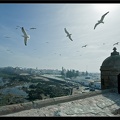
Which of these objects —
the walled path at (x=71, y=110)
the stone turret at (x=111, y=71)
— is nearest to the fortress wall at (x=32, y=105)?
the walled path at (x=71, y=110)

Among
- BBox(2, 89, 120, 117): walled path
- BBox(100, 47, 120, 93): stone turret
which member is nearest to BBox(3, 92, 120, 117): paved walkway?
BBox(2, 89, 120, 117): walled path

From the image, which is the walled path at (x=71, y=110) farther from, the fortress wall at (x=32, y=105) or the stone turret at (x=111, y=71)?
the stone turret at (x=111, y=71)

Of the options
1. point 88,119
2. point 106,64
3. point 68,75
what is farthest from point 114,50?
point 68,75

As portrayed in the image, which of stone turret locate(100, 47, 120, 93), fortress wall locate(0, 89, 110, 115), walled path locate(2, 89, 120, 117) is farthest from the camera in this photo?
stone turret locate(100, 47, 120, 93)

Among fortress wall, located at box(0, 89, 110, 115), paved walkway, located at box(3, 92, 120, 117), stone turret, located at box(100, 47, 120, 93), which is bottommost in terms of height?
paved walkway, located at box(3, 92, 120, 117)

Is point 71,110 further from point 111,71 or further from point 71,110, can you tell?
point 111,71

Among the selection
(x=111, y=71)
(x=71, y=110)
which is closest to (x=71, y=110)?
(x=71, y=110)

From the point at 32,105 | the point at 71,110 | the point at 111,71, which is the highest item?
the point at 111,71

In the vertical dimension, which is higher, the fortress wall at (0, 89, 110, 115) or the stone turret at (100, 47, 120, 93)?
the stone turret at (100, 47, 120, 93)

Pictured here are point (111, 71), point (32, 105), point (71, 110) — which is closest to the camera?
point (32, 105)

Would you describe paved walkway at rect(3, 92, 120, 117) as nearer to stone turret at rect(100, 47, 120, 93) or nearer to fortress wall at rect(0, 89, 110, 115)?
fortress wall at rect(0, 89, 110, 115)

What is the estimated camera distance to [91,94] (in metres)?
8.23

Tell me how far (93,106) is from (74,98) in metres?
0.87

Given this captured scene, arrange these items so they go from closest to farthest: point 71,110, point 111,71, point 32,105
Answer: point 32,105 < point 71,110 < point 111,71
